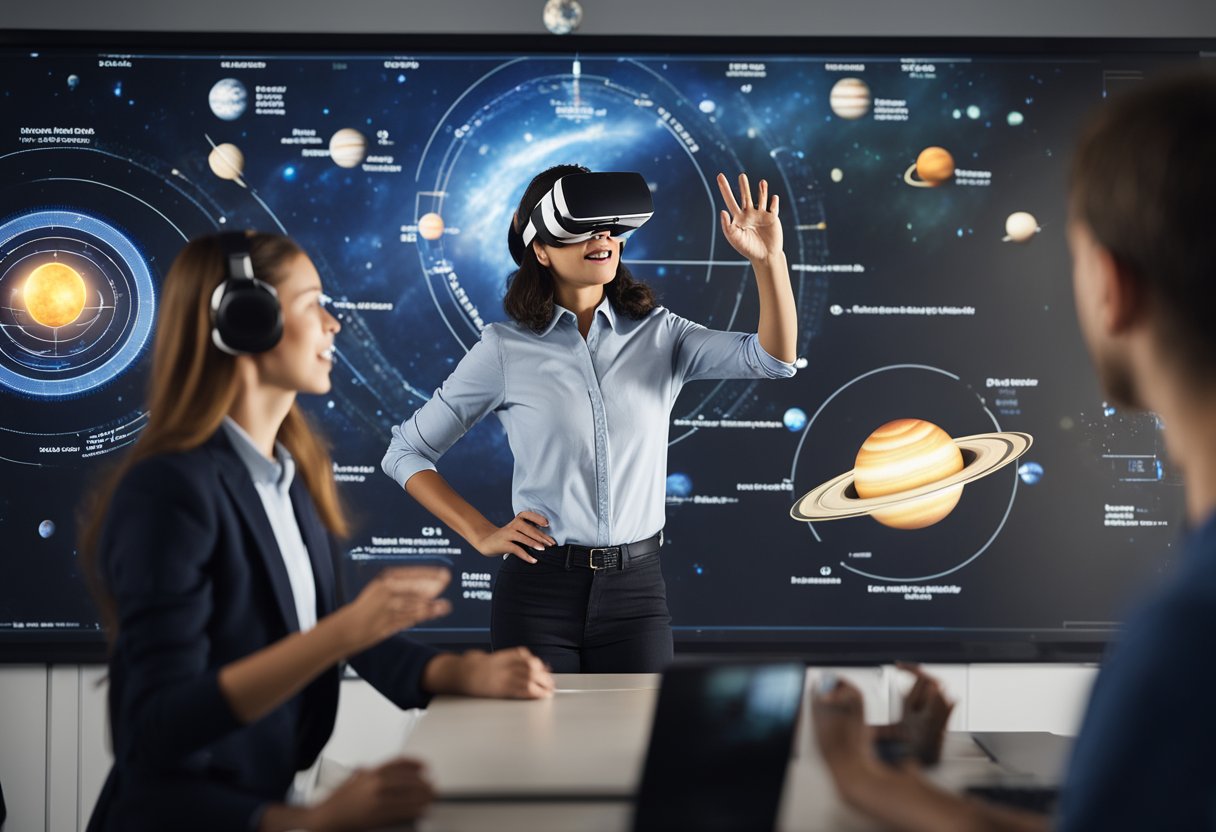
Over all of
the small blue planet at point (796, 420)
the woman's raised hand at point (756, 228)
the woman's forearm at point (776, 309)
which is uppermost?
the woman's raised hand at point (756, 228)

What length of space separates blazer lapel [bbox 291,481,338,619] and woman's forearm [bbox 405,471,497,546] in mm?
845

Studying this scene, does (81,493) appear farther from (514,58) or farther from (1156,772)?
(1156,772)

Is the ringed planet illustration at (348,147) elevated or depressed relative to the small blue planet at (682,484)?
A: elevated

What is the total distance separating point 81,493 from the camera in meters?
3.10

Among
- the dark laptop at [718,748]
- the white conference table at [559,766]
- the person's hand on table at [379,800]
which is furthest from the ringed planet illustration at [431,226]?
the dark laptop at [718,748]

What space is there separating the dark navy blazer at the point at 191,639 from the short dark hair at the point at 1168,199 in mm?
1146

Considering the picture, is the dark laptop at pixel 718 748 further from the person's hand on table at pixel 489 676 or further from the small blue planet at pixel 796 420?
the small blue planet at pixel 796 420

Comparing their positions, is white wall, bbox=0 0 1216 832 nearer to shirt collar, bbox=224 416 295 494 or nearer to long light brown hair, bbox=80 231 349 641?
shirt collar, bbox=224 416 295 494

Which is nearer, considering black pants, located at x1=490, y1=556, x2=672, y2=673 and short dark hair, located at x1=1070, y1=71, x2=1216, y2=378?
short dark hair, located at x1=1070, y1=71, x2=1216, y2=378

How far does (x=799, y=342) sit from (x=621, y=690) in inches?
63.6

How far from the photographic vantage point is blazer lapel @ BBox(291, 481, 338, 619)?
1.66 meters

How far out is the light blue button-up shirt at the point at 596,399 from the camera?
2.43 metres

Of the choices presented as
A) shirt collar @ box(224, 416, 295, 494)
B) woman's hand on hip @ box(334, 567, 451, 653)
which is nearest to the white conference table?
woman's hand on hip @ box(334, 567, 451, 653)

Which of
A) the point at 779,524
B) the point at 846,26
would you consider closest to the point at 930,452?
the point at 779,524
